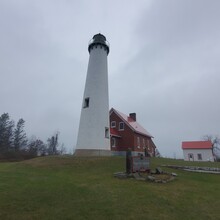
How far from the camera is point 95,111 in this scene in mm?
20281

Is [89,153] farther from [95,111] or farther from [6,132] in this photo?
[6,132]

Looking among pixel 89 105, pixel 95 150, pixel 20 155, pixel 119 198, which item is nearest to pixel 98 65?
pixel 89 105

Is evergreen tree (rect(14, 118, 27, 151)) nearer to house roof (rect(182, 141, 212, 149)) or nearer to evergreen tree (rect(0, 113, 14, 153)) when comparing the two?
evergreen tree (rect(0, 113, 14, 153))

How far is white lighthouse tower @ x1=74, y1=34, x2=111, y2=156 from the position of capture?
19406 millimetres

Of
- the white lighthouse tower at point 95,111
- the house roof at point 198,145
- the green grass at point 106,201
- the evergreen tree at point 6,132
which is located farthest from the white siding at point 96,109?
the evergreen tree at point 6,132

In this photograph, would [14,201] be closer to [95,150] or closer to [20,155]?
[95,150]

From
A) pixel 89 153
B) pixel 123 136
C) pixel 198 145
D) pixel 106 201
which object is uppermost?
pixel 198 145

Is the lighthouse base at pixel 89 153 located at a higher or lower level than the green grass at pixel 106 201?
higher

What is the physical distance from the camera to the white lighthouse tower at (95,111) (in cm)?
1941

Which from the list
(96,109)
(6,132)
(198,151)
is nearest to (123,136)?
(96,109)

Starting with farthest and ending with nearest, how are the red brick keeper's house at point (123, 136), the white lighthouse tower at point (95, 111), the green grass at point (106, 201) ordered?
1. the red brick keeper's house at point (123, 136)
2. the white lighthouse tower at point (95, 111)
3. the green grass at point (106, 201)

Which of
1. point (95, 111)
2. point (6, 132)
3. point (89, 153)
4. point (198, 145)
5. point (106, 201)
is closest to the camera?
point (106, 201)

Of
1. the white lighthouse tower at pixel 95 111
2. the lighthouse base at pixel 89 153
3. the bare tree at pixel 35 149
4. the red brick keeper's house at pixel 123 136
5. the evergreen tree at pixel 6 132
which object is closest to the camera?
the lighthouse base at pixel 89 153

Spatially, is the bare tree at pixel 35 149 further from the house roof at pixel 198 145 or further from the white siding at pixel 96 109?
the house roof at pixel 198 145
